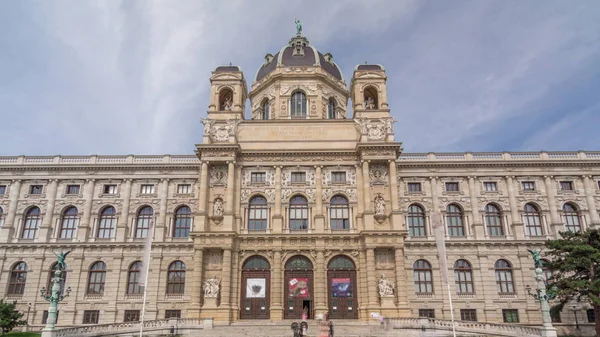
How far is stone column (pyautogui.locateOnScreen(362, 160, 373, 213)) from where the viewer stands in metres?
40.0

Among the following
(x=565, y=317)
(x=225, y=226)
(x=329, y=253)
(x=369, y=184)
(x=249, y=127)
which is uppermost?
(x=249, y=127)

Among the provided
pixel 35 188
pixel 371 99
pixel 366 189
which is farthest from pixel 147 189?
pixel 371 99

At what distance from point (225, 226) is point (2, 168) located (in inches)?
1018

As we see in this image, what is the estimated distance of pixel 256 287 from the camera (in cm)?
3878

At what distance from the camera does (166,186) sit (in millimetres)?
45562

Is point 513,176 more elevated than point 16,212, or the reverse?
point 513,176

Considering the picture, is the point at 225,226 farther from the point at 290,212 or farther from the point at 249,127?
the point at 249,127

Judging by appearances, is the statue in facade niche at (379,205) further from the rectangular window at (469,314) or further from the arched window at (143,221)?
the arched window at (143,221)

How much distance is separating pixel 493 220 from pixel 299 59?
2905 cm

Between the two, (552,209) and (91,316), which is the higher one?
(552,209)

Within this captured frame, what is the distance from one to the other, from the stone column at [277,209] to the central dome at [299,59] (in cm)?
1738

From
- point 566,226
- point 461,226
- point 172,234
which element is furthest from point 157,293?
point 566,226

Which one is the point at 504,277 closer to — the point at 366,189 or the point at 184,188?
the point at 366,189

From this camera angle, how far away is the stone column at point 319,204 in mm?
40062
